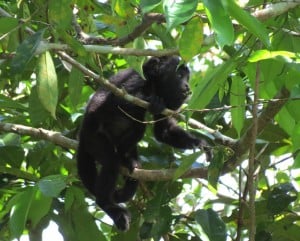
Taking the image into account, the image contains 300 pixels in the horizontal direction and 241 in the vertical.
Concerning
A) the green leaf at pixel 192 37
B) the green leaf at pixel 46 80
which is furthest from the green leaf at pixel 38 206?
the green leaf at pixel 192 37

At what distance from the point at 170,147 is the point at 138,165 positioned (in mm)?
258

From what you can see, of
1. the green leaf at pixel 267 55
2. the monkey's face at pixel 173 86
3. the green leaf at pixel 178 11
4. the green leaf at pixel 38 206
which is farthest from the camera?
the monkey's face at pixel 173 86

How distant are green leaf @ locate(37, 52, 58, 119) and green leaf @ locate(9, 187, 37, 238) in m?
0.47

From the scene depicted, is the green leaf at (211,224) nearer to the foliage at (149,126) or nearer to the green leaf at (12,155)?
the foliage at (149,126)

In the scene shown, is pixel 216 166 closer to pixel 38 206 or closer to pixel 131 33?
pixel 131 33

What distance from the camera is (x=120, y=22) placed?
8.96ft

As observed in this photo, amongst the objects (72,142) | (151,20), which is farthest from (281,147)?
(151,20)

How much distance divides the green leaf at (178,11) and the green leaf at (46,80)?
1.07 meters

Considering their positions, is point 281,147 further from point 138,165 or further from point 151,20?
point 151,20

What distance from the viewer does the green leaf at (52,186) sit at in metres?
2.68

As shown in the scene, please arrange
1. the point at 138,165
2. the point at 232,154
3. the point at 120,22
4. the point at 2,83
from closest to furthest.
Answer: the point at 120,22 → the point at 232,154 → the point at 138,165 → the point at 2,83

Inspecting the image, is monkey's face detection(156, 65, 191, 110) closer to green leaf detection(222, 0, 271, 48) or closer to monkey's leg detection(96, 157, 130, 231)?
monkey's leg detection(96, 157, 130, 231)

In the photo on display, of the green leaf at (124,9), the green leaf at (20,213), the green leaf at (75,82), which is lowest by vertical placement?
the green leaf at (20,213)

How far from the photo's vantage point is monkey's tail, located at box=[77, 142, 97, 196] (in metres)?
3.78
